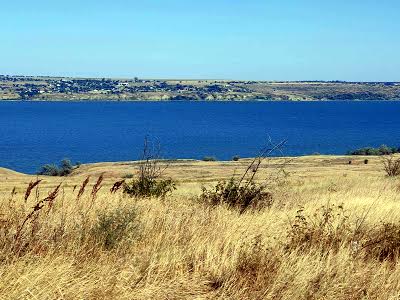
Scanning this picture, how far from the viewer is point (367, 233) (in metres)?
7.02

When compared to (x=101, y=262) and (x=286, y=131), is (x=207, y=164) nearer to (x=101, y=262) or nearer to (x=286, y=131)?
(x=101, y=262)

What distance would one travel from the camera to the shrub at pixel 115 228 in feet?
18.3

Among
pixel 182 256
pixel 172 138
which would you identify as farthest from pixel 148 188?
pixel 172 138

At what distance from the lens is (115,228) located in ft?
19.1

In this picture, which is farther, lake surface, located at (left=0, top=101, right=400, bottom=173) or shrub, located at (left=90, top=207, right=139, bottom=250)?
lake surface, located at (left=0, top=101, right=400, bottom=173)

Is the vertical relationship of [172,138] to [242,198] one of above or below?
below

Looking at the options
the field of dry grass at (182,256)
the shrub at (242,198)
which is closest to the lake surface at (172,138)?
the shrub at (242,198)

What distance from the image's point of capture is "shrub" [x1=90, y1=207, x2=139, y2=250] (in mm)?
5590

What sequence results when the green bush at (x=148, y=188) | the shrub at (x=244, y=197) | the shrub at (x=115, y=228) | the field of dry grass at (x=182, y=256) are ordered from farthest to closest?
the green bush at (x=148, y=188), the shrub at (x=244, y=197), the shrub at (x=115, y=228), the field of dry grass at (x=182, y=256)

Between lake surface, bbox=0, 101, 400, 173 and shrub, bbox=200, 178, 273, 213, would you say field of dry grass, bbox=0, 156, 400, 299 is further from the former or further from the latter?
lake surface, bbox=0, 101, 400, 173

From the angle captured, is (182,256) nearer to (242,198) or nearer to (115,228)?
(115,228)

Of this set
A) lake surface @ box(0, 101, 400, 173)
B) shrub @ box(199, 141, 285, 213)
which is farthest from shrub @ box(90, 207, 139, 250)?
lake surface @ box(0, 101, 400, 173)

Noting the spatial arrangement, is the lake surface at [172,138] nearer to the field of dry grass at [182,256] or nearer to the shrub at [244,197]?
the shrub at [244,197]

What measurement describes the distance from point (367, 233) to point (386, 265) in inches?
54.0
